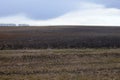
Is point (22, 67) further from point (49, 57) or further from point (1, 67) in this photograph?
point (49, 57)

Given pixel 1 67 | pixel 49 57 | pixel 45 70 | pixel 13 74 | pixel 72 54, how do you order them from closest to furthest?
1. pixel 13 74
2. pixel 45 70
3. pixel 1 67
4. pixel 49 57
5. pixel 72 54

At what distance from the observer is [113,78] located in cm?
2034

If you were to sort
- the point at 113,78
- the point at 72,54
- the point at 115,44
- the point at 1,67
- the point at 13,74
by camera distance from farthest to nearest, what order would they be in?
1. the point at 115,44
2. the point at 72,54
3. the point at 1,67
4. the point at 13,74
5. the point at 113,78

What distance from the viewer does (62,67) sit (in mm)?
24359

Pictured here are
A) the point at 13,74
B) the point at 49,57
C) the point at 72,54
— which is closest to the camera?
the point at 13,74

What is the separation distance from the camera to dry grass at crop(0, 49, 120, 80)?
68.8 feet

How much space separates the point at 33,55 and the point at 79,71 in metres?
8.71

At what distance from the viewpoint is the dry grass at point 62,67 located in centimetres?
2097

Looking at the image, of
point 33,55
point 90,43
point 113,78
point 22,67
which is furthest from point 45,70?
point 90,43

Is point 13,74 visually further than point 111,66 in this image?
No

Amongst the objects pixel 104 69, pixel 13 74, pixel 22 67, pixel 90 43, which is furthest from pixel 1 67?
pixel 90 43

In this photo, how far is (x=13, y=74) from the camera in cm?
2177

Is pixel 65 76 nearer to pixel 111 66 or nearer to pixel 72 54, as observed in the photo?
pixel 111 66

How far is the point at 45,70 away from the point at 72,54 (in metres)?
9.07
